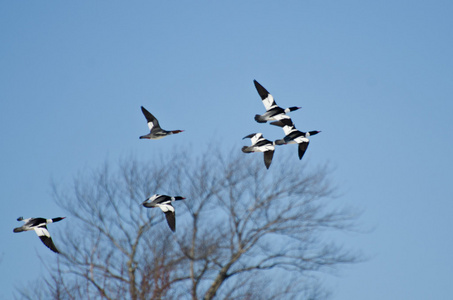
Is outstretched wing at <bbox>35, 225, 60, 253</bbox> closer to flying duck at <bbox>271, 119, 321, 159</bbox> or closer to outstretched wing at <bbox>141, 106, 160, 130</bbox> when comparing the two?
outstretched wing at <bbox>141, 106, 160, 130</bbox>

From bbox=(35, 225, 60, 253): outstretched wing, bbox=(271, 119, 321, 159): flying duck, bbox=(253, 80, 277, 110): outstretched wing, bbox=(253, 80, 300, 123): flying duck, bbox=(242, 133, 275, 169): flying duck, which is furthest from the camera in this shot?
bbox=(253, 80, 277, 110): outstretched wing

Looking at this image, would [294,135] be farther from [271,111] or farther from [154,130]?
[154,130]

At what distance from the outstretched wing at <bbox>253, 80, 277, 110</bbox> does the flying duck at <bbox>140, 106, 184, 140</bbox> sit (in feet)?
5.73

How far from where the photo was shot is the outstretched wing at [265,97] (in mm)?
13625

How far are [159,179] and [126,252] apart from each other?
177 inches

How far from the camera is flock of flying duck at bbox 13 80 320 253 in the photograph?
11711mm

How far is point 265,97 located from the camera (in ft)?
45.8

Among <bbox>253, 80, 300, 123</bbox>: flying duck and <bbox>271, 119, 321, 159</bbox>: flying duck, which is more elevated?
<bbox>253, 80, 300, 123</bbox>: flying duck

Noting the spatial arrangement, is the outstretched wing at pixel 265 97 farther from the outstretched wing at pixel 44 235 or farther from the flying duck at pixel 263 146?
the outstretched wing at pixel 44 235

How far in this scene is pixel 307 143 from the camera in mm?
13250

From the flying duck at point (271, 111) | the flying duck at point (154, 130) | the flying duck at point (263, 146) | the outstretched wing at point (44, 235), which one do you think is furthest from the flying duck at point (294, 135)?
the outstretched wing at point (44, 235)

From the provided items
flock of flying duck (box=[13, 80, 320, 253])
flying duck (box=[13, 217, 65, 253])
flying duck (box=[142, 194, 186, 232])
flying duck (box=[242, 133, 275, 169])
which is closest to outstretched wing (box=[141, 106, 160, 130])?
flock of flying duck (box=[13, 80, 320, 253])

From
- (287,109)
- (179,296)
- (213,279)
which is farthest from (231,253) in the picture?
(287,109)

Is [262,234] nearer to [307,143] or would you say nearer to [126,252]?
[126,252]
